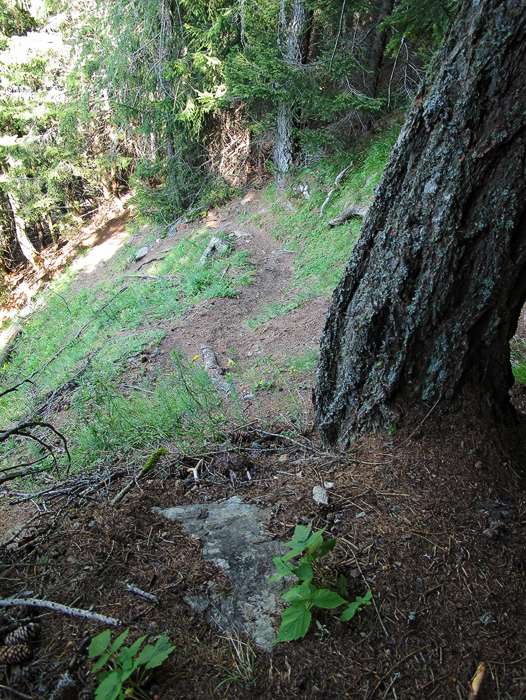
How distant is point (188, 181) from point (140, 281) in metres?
4.54

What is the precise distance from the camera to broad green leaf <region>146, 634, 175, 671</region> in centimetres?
147

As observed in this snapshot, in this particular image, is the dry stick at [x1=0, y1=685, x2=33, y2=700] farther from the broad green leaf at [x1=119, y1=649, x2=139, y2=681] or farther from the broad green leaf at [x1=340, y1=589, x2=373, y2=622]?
the broad green leaf at [x1=340, y1=589, x2=373, y2=622]

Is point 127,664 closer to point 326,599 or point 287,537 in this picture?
point 326,599

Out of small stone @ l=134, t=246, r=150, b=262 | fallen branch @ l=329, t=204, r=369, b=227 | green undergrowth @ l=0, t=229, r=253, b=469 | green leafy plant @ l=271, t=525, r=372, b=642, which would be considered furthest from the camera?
small stone @ l=134, t=246, r=150, b=262

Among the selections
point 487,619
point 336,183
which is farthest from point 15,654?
point 336,183

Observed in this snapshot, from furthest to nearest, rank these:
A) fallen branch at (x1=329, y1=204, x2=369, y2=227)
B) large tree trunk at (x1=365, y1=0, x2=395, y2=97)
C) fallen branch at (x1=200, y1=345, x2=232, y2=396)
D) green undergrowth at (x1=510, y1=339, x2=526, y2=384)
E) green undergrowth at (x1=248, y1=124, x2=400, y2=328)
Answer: large tree trunk at (x1=365, y1=0, x2=395, y2=97)
fallen branch at (x1=329, y1=204, x2=369, y2=227)
green undergrowth at (x1=248, y1=124, x2=400, y2=328)
fallen branch at (x1=200, y1=345, x2=232, y2=396)
green undergrowth at (x1=510, y1=339, x2=526, y2=384)

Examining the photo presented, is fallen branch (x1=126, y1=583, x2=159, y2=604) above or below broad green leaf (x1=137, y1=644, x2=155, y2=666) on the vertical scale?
below

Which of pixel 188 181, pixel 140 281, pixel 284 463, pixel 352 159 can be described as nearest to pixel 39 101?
pixel 188 181

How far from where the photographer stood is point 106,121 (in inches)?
655

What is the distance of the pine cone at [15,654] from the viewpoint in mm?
1592

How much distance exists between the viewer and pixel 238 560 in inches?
81.0

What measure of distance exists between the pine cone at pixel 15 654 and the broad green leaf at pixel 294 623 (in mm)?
843

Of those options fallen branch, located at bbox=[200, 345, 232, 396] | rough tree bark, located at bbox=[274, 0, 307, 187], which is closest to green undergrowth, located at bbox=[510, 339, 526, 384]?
fallen branch, located at bbox=[200, 345, 232, 396]

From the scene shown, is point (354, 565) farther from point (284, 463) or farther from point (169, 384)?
point (169, 384)
